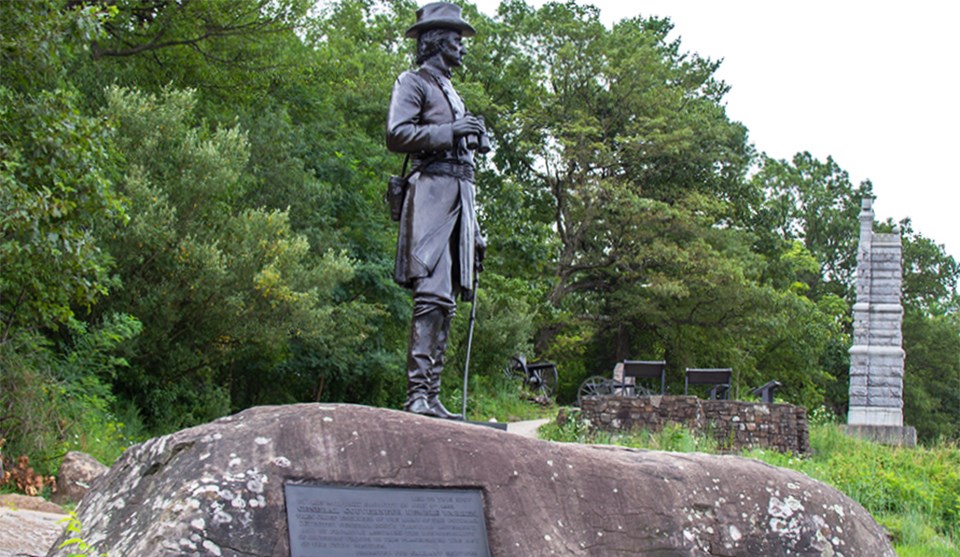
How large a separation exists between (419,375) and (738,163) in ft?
96.5

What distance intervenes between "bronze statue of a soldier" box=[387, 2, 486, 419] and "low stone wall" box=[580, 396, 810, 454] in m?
9.54

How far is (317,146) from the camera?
2219 cm

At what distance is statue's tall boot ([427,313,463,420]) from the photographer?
641cm

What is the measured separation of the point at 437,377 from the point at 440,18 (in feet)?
6.98

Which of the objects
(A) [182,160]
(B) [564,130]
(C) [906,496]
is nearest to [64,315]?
(A) [182,160]

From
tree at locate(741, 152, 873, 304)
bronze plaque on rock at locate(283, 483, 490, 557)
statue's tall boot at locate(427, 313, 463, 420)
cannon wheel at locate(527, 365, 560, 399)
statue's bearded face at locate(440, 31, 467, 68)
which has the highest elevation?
tree at locate(741, 152, 873, 304)

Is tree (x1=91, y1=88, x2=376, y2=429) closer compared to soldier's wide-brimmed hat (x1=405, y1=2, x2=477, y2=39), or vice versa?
soldier's wide-brimmed hat (x1=405, y1=2, x2=477, y2=39)

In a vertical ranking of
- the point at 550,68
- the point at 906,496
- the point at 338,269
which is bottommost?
the point at 906,496

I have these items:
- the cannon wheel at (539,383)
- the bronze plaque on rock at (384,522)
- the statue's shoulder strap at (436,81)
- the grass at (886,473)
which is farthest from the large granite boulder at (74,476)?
the cannon wheel at (539,383)

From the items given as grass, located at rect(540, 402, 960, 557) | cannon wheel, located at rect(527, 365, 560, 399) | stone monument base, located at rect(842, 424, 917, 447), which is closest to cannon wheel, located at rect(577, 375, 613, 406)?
cannon wheel, located at rect(527, 365, 560, 399)

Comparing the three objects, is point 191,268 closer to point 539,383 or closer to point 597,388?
point 597,388

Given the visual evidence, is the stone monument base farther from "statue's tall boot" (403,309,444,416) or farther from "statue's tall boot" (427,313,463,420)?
"statue's tall boot" (403,309,444,416)

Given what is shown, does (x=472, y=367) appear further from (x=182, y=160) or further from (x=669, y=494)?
(x=669, y=494)

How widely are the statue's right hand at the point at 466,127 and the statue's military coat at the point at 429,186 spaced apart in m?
0.04
